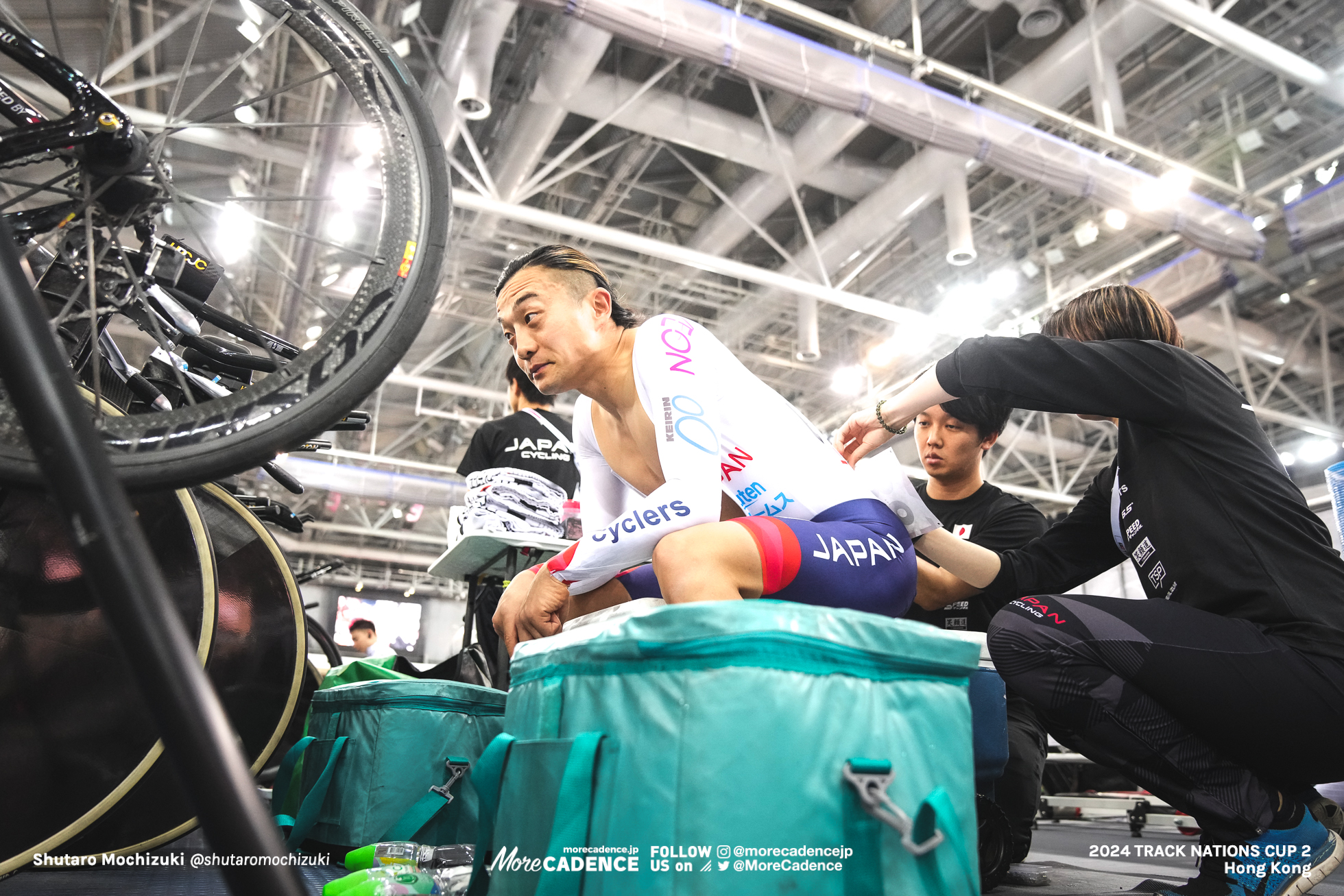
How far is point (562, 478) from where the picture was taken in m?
2.75

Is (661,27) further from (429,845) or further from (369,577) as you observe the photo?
(369,577)

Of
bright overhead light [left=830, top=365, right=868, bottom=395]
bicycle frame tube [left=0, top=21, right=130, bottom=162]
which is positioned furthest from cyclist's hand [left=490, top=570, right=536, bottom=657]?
bright overhead light [left=830, top=365, right=868, bottom=395]

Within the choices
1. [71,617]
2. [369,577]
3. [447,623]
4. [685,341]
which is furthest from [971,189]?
[369,577]

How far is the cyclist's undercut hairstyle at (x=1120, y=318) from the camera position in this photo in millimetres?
1321

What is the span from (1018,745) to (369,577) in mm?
17217

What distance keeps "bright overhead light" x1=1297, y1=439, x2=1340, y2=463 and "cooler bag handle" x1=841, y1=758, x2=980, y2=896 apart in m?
10.3

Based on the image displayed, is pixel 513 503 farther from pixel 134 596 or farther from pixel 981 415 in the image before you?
pixel 134 596

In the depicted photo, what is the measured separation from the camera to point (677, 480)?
104cm

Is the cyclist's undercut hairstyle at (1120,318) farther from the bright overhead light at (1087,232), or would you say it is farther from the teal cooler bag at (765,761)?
the bright overhead light at (1087,232)

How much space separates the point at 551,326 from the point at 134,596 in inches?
35.0

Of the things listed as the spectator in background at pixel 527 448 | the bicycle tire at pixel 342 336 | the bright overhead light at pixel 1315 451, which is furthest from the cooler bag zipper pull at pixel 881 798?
the bright overhead light at pixel 1315 451

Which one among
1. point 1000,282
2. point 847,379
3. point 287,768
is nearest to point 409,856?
point 287,768

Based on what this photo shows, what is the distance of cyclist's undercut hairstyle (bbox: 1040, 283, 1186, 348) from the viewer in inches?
52.0

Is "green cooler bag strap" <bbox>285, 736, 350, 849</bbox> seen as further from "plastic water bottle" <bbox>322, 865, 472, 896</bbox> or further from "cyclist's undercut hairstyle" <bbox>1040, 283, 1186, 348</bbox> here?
"cyclist's undercut hairstyle" <bbox>1040, 283, 1186, 348</bbox>
